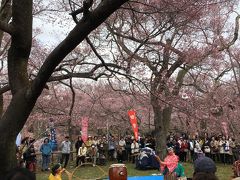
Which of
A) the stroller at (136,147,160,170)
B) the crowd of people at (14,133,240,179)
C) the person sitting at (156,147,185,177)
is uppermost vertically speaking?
the crowd of people at (14,133,240,179)

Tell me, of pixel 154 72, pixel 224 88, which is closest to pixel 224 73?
pixel 224 88

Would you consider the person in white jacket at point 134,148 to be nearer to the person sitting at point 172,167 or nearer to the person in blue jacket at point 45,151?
the person in blue jacket at point 45,151

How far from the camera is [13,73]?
4.75m

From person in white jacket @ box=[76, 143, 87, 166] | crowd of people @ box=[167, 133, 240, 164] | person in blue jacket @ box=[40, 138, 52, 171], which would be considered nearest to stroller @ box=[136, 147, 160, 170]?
person in white jacket @ box=[76, 143, 87, 166]

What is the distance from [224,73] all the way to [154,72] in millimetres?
11163

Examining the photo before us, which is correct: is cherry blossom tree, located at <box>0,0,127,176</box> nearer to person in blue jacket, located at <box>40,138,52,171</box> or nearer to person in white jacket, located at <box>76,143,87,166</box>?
person in blue jacket, located at <box>40,138,52,171</box>

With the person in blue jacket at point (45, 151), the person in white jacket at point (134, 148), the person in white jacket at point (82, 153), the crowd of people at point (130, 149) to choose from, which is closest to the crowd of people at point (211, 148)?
the crowd of people at point (130, 149)

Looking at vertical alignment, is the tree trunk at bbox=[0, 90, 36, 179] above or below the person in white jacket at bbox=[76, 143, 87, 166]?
below

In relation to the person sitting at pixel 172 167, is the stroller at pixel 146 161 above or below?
above

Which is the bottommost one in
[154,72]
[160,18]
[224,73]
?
[154,72]

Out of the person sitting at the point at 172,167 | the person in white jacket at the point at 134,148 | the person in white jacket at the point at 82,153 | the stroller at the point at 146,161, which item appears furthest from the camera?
the person in white jacket at the point at 134,148

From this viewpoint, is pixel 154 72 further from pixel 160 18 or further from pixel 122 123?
pixel 122 123

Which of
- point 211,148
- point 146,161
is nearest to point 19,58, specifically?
point 146,161

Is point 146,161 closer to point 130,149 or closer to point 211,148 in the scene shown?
point 130,149
